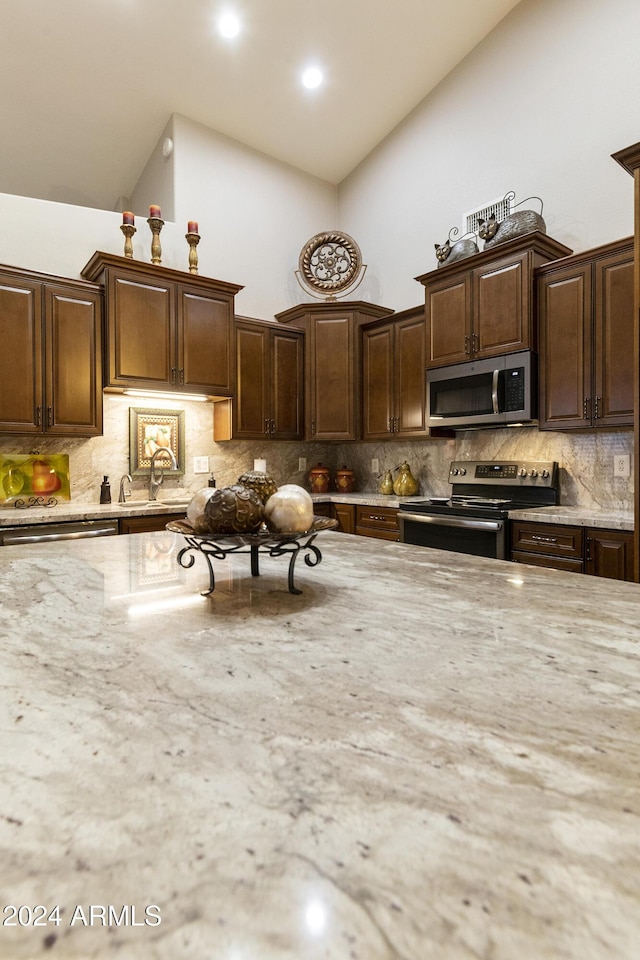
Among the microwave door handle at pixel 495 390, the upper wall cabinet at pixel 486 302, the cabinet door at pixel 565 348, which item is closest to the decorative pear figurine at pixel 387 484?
the upper wall cabinet at pixel 486 302

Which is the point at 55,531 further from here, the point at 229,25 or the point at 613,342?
the point at 229,25

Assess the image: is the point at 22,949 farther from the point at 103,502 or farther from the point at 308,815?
the point at 103,502

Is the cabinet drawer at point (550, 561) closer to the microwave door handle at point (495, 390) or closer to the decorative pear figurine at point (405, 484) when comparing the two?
the microwave door handle at point (495, 390)

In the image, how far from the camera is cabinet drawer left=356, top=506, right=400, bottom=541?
373cm

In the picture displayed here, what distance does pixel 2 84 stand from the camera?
144 inches

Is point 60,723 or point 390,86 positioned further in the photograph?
point 390,86

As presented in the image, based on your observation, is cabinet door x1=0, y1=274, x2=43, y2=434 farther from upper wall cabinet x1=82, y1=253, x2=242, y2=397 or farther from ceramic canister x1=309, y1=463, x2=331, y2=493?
ceramic canister x1=309, y1=463, x2=331, y2=493

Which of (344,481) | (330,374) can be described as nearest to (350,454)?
(344,481)

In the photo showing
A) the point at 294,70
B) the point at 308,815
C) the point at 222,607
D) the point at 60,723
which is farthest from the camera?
the point at 294,70

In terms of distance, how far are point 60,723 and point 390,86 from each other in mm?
4992

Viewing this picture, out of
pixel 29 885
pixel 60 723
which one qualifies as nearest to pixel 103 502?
pixel 60 723

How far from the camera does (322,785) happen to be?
0.42 meters

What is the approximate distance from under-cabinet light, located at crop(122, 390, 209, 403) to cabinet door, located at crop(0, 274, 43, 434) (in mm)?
600

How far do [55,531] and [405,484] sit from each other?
8.26 ft
